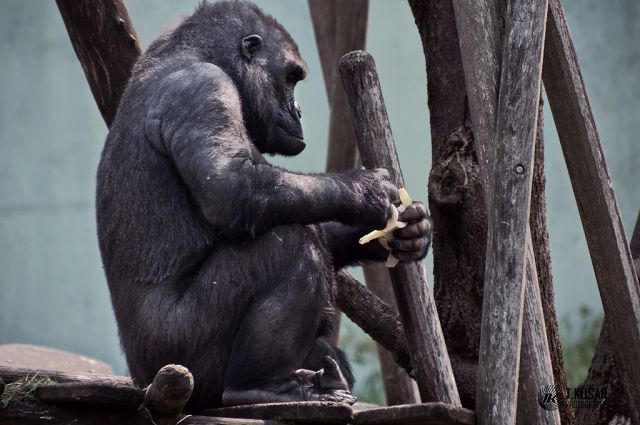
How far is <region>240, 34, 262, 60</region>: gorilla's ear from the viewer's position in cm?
466

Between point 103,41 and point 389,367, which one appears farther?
point 389,367

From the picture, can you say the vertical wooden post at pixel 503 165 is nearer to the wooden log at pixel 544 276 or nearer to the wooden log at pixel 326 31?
the wooden log at pixel 544 276

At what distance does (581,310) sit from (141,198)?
8.34 m

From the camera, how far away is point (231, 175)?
3953mm

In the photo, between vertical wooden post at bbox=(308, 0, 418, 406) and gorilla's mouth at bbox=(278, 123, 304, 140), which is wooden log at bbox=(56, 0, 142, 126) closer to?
gorilla's mouth at bbox=(278, 123, 304, 140)

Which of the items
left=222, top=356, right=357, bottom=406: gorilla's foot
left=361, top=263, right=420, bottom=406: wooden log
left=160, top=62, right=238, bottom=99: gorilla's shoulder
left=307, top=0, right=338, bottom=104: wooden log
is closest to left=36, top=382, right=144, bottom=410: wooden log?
left=222, top=356, right=357, bottom=406: gorilla's foot

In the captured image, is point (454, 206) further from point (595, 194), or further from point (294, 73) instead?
point (294, 73)

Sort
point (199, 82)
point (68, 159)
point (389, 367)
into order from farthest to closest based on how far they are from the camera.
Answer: point (68, 159), point (389, 367), point (199, 82)

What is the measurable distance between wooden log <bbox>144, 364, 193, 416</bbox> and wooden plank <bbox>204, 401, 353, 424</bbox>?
13.9 inches

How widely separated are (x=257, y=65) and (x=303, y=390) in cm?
155

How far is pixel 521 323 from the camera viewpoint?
3789mm

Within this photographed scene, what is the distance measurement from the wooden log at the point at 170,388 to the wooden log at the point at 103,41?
258 centimetres

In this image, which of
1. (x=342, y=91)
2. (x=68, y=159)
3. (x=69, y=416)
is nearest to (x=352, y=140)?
(x=342, y=91)

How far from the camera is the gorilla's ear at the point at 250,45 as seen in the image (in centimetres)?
466
